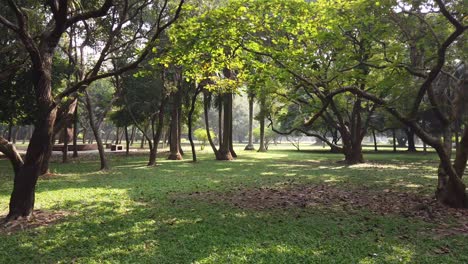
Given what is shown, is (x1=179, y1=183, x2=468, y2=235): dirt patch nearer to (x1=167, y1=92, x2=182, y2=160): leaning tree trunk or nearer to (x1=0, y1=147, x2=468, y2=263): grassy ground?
(x1=0, y1=147, x2=468, y2=263): grassy ground

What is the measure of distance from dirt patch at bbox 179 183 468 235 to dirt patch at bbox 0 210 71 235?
12.5ft

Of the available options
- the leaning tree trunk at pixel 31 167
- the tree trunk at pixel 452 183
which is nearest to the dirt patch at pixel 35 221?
the leaning tree trunk at pixel 31 167

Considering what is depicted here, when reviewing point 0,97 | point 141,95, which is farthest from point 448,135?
point 141,95

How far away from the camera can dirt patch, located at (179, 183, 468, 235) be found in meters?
8.68

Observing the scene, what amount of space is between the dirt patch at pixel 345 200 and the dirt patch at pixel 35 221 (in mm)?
3801

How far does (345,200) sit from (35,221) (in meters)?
7.92

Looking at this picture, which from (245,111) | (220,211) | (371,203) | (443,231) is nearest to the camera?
(443,231)

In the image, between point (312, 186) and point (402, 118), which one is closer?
point (402, 118)

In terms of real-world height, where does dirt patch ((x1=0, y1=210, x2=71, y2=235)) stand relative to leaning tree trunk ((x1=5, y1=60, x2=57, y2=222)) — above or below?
below

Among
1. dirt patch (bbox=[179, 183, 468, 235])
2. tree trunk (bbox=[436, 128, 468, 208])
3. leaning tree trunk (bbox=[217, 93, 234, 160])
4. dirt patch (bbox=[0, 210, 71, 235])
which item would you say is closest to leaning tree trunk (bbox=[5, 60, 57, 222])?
dirt patch (bbox=[0, 210, 71, 235])

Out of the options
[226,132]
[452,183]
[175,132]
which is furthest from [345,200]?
→ [175,132]

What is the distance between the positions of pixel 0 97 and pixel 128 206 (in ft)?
41.6

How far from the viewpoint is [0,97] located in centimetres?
1800

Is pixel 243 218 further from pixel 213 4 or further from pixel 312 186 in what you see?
pixel 213 4
